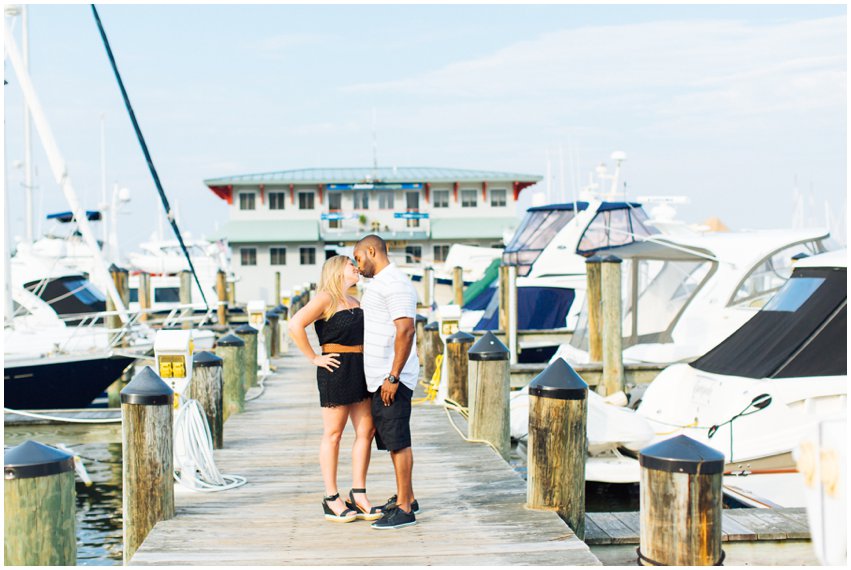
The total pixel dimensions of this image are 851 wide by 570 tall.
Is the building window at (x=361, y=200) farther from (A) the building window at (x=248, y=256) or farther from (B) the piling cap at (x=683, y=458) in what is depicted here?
(B) the piling cap at (x=683, y=458)

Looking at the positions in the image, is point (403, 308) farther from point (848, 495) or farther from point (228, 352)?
point (228, 352)

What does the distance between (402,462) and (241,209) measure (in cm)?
4106

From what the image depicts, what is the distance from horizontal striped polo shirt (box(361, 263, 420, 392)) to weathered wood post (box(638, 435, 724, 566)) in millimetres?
1836

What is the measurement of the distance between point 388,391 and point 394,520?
851 mm

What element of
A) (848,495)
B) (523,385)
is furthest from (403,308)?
(523,385)

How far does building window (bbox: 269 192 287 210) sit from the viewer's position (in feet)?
150

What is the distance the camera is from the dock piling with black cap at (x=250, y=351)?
1417cm

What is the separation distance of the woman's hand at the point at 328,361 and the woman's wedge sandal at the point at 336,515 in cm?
87

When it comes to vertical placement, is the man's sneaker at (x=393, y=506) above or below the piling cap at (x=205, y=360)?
below

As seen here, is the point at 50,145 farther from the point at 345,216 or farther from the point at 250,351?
the point at 345,216

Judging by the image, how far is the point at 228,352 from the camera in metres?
11.2

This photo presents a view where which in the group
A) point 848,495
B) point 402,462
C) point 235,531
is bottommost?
point 235,531

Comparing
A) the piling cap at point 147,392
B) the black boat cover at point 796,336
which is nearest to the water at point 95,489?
the piling cap at point 147,392

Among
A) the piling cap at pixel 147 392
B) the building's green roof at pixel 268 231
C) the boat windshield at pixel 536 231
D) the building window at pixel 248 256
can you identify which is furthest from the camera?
the building window at pixel 248 256
